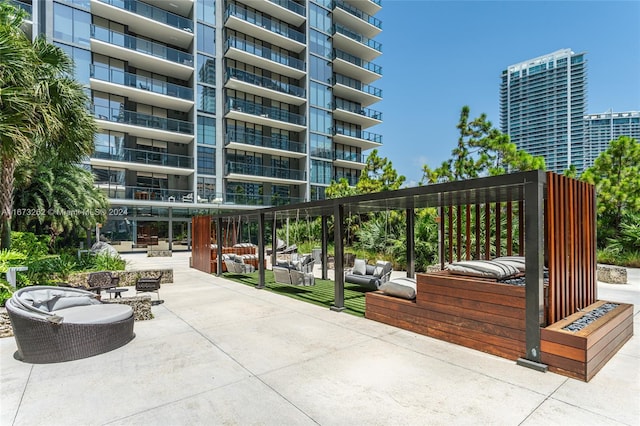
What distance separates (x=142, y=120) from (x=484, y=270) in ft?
87.6

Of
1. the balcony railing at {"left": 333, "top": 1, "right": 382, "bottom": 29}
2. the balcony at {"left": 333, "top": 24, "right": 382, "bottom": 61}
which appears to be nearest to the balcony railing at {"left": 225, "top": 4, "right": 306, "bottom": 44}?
the balcony at {"left": 333, "top": 24, "right": 382, "bottom": 61}

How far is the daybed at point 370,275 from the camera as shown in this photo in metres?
8.98

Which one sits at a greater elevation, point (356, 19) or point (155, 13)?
point (356, 19)

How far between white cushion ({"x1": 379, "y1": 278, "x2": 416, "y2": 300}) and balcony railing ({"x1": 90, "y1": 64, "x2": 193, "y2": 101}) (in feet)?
85.2

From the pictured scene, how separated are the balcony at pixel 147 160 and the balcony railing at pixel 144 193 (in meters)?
1.52

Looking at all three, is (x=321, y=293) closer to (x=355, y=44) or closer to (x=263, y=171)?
(x=263, y=171)

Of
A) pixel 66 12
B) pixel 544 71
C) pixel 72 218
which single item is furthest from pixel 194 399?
pixel 544 71

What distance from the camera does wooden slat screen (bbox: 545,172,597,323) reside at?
176 inches

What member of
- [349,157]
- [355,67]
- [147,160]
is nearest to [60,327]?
[147,160]

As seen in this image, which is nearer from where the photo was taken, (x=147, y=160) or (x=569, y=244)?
(x=569, y=244)

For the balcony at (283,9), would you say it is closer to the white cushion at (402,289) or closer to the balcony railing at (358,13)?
the balcony railing at (358,13)

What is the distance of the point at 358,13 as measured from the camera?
37156 mm

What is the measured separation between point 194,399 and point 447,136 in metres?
17.7

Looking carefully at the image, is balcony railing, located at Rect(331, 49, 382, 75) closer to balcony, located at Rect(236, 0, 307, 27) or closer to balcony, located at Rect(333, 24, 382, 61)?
balcony, located at Rect(333, 24, 382, 61)
